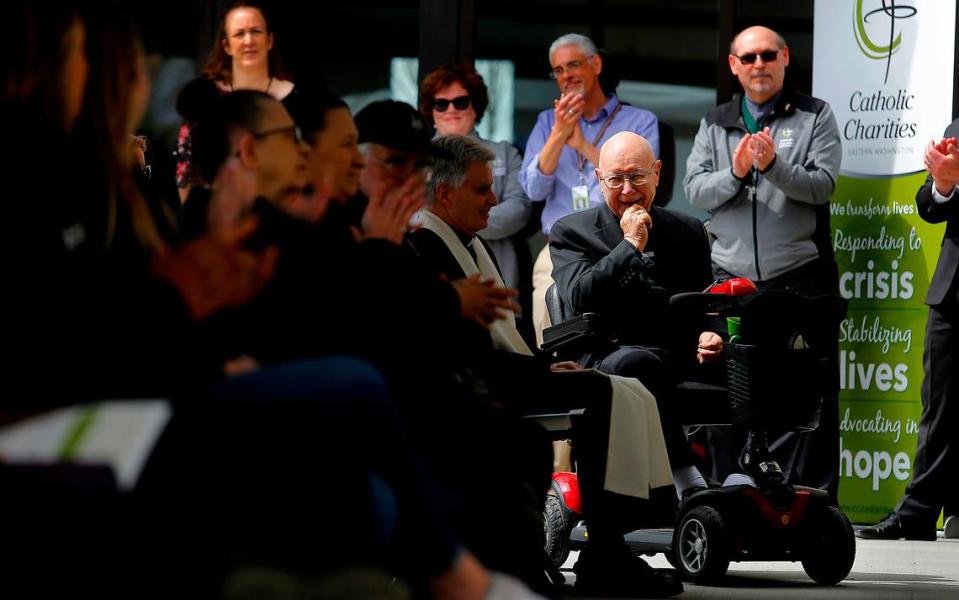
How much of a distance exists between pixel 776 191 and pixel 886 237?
33.9 inches

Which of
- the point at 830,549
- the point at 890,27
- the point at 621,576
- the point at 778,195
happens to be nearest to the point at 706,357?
the point at 830,549

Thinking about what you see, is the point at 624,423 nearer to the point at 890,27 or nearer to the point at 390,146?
the point at 390,146

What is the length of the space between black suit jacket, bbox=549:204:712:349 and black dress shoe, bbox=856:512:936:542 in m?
1.81

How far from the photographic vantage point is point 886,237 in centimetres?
775

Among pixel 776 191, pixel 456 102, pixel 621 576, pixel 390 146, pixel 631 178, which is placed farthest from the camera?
pixel 776 191

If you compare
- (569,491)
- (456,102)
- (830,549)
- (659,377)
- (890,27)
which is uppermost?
(890,27)

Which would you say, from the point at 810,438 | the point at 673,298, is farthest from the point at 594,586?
the point at 810,438

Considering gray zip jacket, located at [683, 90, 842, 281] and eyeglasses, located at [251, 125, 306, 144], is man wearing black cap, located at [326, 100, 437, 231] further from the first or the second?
gray zip jacket, located at [683, 90, 842, 281]

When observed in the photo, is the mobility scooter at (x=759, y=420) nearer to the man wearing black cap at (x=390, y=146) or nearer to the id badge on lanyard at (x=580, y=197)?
the man wearing black cap at (x=390, y=146)

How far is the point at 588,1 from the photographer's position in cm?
912

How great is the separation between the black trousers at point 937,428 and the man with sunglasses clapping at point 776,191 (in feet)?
1.21

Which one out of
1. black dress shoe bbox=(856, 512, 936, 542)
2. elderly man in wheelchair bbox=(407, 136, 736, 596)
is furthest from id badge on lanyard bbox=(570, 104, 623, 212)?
elderly man in wheelchair bbox=(407, 136, 736, 596)

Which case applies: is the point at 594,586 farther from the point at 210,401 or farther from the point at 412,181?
the point at 210,401

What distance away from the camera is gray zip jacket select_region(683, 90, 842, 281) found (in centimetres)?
715
